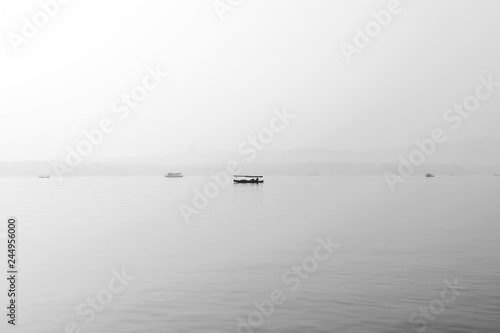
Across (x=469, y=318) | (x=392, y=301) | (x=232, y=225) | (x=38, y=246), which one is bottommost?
(x=469, y=318)

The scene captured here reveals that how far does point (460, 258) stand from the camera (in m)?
40.0

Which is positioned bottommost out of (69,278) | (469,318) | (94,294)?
(469,318)

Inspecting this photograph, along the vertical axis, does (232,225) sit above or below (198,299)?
above

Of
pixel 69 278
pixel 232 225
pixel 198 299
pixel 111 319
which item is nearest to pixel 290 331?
pixel 198 299

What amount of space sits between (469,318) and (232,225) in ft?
149

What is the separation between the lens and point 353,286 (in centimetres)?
3020

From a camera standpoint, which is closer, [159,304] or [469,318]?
[469,318]

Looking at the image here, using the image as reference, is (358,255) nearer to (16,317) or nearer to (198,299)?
(198,299)

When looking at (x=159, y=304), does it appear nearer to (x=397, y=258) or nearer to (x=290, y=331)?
(x=290, y=331)

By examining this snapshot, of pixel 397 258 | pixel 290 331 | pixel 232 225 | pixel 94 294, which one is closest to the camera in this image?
pixel 290 331

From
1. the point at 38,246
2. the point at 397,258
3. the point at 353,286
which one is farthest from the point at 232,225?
the point at 353,286

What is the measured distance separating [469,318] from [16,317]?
887 inches

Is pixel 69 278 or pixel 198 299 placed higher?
pixel 69 278

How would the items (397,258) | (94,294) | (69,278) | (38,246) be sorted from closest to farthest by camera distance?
(94,294) < (69,278) < (397,258) < (38,246)
